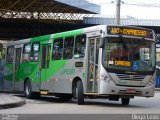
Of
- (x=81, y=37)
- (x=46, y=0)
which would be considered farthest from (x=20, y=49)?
(x=46, y=0)

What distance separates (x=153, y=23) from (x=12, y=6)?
56.1 ft

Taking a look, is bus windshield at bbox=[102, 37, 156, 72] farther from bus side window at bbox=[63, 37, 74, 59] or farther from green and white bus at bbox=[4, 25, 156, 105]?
bus side window at bbox=[63, 37, 74, 59]

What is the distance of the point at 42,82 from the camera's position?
982 inches

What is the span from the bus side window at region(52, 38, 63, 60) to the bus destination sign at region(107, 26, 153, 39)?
394cm

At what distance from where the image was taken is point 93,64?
787 inches

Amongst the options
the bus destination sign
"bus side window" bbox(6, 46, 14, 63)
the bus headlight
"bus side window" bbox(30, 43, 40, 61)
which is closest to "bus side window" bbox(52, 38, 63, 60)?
"bus side window" bbox(30, 43, 40, 61)

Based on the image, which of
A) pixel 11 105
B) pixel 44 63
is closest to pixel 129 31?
pixel 11 105

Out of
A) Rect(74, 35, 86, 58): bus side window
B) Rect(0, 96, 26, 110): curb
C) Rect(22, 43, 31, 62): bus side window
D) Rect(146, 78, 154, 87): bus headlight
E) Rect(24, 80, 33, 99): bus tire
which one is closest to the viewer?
Rect(0, 96, 26, 110): curb

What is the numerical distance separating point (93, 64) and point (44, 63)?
546cm

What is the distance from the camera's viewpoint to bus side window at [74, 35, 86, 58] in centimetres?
2075

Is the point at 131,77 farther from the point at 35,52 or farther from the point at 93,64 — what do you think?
the point at 35,52

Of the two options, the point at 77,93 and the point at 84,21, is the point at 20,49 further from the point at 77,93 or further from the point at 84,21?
the point at 84,21

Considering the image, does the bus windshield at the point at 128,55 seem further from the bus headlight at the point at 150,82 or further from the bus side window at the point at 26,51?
the bus side window at the point at 26,51

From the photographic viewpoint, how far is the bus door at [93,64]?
1980 cm
